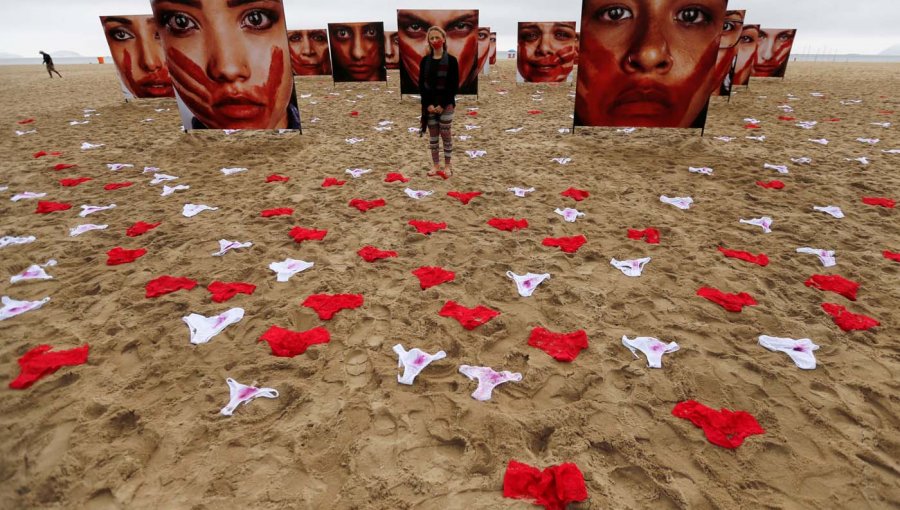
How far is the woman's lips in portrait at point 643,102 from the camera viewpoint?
21.1 ft

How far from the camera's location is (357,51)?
540 inches

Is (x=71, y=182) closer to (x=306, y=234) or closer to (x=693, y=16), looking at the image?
(x=306, y=234)

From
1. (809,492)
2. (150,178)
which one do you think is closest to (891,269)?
(809,492)

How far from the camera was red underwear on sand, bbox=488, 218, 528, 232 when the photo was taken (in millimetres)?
3921

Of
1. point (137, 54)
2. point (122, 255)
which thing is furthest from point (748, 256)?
point (137, 54)

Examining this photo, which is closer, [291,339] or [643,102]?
[291,339]

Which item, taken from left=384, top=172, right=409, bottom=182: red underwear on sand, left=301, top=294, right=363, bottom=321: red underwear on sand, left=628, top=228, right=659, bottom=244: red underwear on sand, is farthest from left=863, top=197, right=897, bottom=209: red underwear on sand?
left=301, top=294, right=363, bottom=321: red underwear on sand

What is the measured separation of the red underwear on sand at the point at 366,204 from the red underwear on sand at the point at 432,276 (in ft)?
4.67

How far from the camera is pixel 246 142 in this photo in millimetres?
7199

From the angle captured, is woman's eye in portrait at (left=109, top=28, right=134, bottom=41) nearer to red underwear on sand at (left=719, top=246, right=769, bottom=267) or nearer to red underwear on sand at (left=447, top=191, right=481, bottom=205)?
red underwear on sand at (left=447, top=191, right=481, bottom=205)

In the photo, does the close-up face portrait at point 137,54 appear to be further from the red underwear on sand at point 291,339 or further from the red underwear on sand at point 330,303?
the red underwear on sand at point 291,339

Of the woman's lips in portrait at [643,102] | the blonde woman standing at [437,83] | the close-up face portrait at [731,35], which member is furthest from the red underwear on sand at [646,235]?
the close-up face portrait at [731,35]

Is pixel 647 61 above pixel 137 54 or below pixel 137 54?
below

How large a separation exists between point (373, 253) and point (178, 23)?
5480 mm
